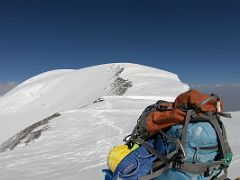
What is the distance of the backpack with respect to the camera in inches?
138

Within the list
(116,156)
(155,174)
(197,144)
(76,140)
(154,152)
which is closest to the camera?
(197,144)

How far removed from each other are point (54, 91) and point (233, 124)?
157ft

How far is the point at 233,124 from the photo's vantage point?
1360cm

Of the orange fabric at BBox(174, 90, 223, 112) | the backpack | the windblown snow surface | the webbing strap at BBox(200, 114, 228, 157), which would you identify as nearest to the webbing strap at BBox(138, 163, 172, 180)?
the backpack

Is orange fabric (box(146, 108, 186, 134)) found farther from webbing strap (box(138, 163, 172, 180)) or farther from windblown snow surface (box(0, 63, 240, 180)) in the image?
windblown snow surface (box(0, 63, 240, 180))

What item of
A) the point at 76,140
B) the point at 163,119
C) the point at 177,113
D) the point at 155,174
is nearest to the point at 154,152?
the point at 155,174

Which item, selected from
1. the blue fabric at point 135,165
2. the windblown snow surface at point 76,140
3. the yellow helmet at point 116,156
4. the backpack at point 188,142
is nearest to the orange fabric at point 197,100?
the backpack at point 188,142

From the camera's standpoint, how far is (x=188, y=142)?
351 centimetres

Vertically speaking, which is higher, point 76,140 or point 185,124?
point 185,124

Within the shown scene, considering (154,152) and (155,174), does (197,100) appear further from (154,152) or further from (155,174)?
(155,174)

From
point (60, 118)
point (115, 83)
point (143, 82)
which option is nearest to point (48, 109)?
point (115, 83)

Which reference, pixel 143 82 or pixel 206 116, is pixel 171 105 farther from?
pixel 143 82

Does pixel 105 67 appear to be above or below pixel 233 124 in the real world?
above

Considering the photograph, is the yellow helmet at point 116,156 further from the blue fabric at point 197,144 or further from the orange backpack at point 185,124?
the blue fabric at point 197,144
